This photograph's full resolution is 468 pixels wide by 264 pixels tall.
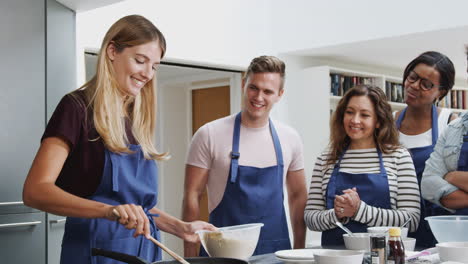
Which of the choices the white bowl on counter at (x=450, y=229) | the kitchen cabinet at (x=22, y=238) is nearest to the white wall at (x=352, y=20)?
the kitchen cabinet at (x=22, y=238)

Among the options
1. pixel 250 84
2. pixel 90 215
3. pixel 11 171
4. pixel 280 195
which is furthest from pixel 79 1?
pixel 90 215

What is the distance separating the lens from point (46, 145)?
177cm

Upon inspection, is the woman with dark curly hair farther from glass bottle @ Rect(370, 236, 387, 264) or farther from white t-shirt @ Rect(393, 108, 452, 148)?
glass bottle @ Rect(370, 236, 387, 264)

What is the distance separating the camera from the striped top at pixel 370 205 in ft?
7.57

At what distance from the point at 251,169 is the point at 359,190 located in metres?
0.55

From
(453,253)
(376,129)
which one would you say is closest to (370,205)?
(376,129)

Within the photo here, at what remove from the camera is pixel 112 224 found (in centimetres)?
187

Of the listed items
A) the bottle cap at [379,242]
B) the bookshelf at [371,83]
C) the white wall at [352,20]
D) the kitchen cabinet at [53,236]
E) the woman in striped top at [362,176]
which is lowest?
the kitchen cabinet at [53,236]

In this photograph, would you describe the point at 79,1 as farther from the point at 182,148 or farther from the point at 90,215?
the point at 182,148

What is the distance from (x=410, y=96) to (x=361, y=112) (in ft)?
1.18

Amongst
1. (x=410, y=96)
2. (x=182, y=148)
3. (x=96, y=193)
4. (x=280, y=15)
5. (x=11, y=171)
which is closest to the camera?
(x=96, y=193)

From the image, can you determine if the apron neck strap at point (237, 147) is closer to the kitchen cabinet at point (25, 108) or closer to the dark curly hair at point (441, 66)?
the dark curly hair at point (441, 66)

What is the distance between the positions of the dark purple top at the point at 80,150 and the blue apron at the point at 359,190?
101 centimetres

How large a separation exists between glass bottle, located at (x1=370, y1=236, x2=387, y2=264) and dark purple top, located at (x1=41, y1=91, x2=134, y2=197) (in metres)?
0.84
